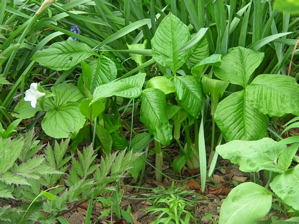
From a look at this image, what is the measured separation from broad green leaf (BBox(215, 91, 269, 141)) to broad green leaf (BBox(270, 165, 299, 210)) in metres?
0.29

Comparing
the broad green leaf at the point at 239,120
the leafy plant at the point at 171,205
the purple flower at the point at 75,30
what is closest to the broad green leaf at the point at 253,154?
the broad green leaf at the point at 239,120

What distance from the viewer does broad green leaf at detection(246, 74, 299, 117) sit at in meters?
1.34

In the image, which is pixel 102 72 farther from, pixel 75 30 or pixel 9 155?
pixel 9 155

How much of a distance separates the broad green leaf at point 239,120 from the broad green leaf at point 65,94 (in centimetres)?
58

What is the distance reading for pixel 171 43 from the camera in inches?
58.1

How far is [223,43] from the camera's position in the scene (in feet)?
5.10

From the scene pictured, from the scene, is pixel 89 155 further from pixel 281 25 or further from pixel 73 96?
pixel 281 25

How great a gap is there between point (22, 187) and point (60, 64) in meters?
0.57

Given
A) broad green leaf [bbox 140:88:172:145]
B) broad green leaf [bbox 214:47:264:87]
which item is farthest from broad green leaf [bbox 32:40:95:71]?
broad green leaf [bbox 214:47:264:87]

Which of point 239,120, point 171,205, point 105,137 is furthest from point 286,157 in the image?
point 105,137

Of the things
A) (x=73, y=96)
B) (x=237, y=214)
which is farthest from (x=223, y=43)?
(x=237, y=214)

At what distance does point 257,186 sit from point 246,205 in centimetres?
9

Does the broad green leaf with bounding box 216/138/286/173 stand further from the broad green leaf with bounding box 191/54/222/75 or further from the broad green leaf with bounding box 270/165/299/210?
the broad green leaf with bounding box 191/54/222/75

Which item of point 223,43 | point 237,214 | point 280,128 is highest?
point 223,43
